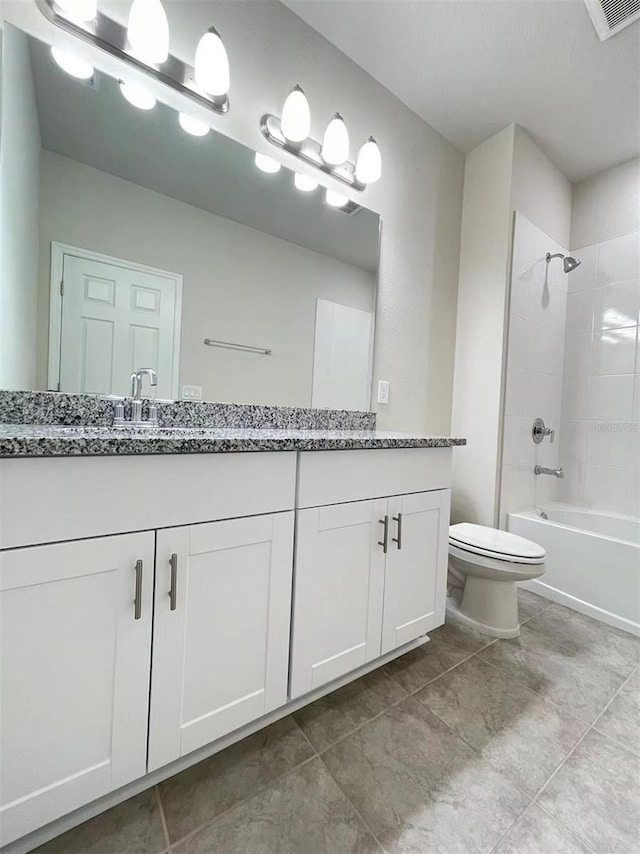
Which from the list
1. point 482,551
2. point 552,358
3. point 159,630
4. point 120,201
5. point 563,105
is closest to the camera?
point 159,630

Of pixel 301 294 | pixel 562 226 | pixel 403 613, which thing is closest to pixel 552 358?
pixel 562 226

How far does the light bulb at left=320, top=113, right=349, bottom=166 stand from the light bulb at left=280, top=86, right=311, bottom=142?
119 mm

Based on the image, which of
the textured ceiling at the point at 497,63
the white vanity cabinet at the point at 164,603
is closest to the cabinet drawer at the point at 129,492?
the white vanity cabinet at the point at 164,603

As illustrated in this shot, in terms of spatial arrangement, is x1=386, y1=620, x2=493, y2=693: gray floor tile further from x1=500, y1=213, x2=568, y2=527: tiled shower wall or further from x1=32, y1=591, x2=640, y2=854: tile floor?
x1=500, y1=213, x2=568, y2=527: tiled shower wall

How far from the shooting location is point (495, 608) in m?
1.60

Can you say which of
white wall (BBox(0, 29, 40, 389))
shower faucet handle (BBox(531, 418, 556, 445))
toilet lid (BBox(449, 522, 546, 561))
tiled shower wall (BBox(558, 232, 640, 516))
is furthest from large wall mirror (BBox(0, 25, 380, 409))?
tiled shower wall (BBox(558, 232, 640, 516))

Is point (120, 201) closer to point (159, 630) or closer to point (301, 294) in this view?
point (301, 294)

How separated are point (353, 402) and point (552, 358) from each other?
1555mm

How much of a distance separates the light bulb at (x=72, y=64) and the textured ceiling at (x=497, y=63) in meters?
0.91

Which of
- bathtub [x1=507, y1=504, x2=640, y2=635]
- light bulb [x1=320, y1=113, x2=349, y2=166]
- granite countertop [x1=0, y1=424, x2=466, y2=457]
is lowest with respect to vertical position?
bathtub [x1=507, y1=504, x2=640, y2=635]

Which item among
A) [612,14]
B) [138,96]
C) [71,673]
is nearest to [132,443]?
[71,673]

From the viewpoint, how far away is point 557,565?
1936mm

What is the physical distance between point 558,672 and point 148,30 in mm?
2599

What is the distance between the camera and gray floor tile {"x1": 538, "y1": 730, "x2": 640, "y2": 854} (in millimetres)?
833
